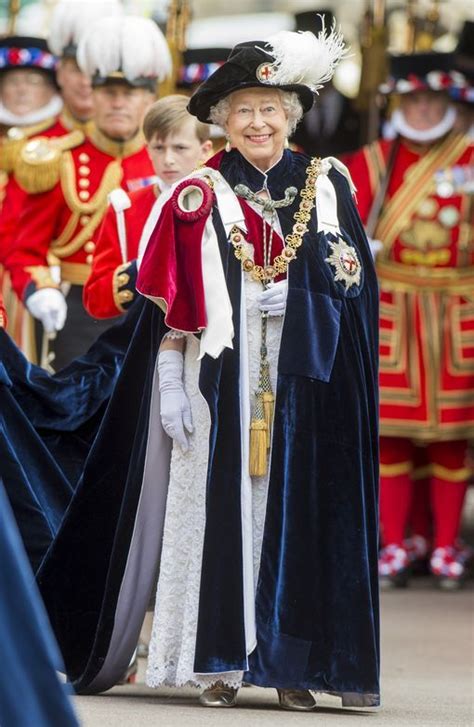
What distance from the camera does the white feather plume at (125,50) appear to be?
26.6 ft

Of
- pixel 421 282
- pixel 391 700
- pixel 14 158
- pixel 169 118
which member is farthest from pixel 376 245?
pixel 391 700

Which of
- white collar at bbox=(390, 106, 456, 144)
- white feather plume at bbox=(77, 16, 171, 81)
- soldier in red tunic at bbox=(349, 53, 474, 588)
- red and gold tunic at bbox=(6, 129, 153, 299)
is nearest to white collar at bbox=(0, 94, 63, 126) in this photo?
red and gold tunic at bbox=(6, 129, 153, 299)

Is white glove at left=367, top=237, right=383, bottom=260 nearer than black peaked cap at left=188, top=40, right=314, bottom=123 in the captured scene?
No

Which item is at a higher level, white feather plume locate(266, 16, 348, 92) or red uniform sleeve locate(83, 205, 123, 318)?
white feather plume locate(266, 16, 348, 92)

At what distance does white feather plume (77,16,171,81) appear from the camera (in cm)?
810

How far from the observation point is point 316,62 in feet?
19.2

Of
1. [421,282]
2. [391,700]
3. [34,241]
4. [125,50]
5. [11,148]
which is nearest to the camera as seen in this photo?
[391,700]

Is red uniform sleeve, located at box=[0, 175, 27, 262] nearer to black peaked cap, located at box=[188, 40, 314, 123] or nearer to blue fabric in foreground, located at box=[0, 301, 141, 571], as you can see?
blue fabric in foreground, located at box=[0, 301, 141, 571]

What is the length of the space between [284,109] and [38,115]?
11.9 feet

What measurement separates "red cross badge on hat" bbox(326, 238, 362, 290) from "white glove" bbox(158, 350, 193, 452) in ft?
1.66

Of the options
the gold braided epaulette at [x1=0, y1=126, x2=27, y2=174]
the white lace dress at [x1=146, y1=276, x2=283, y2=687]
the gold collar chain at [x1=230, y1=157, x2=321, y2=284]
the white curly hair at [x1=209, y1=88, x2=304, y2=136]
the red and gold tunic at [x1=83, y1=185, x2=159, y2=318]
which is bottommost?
the white lace dress at [x1=146, y1=276, x2=283, y2=687]

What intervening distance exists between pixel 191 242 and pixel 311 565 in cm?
94

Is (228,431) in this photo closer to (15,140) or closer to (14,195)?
(14,195)

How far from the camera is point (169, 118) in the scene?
669 cm
